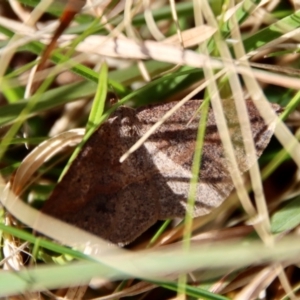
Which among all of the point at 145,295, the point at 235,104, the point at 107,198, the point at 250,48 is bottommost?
the point at 145,295

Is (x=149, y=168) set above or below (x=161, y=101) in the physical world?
below

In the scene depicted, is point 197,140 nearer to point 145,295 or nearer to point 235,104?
point 235,104

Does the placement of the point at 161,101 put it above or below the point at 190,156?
above

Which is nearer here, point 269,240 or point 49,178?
point 269,240

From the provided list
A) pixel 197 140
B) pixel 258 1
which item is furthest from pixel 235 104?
Result: pixel 258 1
